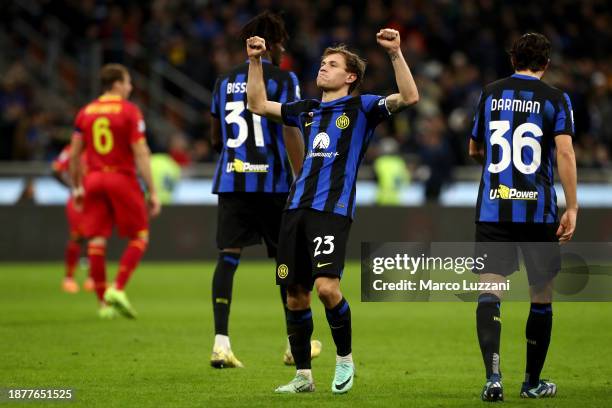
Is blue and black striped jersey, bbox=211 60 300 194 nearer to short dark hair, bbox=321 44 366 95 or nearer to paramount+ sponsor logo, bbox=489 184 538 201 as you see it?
short dark hair, bbox=321 44 366 95

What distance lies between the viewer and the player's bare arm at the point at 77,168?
37.9ft

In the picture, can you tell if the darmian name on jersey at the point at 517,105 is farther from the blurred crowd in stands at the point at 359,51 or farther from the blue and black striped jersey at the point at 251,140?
the blurred crowd in stands at the point at 359,51

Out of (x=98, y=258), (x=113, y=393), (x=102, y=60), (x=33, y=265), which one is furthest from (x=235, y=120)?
(x=102, y=60)

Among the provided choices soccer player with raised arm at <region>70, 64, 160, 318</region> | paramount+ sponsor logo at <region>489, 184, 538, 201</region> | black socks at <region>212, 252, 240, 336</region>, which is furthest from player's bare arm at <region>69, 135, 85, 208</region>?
paramount+ sponsor logo at <region>489, 184, 538, 201</region>

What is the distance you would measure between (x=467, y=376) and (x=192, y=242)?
11.5 m

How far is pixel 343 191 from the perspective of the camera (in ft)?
23.0

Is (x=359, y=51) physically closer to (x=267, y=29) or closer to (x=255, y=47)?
(x=267, y=29)

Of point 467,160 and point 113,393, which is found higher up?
point 467,160

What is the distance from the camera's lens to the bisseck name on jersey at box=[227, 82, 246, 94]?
8.62 meters

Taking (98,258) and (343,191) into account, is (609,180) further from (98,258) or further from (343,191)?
(343,191)

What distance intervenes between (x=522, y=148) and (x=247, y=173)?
236 centimetres

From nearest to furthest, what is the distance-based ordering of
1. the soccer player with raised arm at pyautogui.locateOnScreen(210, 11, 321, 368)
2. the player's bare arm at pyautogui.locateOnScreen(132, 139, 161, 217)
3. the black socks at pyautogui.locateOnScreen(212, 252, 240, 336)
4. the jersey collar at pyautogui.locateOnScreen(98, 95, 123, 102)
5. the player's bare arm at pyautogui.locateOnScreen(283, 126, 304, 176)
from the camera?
the player's bare arm at pyautogui.locateOnScreen(283, 126, 304, 176)
the black socks at pyautogui.locateOnScreen(212, 252, 240, 336)
the soccer player with raised arm at pyautogui.locateOnScreen(210, 11, 321, 368)
the player's bare arm at pyautogui.locateOnScreen(132, 139, 161, 217)
the jersey collar at pyautogui.locateOnScreen(98, 95, 123, 102)

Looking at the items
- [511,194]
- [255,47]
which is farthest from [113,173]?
[511,194]

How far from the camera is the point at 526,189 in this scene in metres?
6.89
